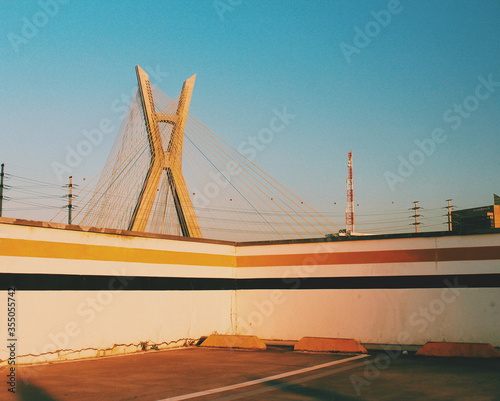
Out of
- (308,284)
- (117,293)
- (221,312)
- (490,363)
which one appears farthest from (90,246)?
(490,363)

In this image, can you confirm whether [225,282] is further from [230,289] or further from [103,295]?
[103,295]

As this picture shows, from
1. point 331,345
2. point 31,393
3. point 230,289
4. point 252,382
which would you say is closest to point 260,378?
point 252,382

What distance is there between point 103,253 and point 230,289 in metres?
6.54

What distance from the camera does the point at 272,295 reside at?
20.7 meters

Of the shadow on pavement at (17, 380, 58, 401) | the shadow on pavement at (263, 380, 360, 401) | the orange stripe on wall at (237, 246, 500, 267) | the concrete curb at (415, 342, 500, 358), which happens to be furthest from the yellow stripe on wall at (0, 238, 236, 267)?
the concrete curb at (415, 342, 500, 358)

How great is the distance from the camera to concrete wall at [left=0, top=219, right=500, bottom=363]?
47.9ft

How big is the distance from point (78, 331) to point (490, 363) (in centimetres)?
1149

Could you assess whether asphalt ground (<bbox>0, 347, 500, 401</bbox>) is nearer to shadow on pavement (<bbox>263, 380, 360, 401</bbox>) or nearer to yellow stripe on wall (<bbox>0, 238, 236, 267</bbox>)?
shadow on pavement (<bbox>263, 380, 360, 401</bbox>)

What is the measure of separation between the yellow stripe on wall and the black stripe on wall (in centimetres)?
58

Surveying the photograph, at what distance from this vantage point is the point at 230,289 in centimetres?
2139

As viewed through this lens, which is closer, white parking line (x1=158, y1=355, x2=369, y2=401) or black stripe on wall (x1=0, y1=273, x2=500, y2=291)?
white parking line (x1=158, y1=355, x2=369, y2=401)

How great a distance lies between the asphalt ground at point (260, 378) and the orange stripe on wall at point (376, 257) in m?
3.62

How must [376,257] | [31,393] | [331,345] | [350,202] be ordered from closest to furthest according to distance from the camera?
[31,393] → [331,345] → [376,257] → [350,202]

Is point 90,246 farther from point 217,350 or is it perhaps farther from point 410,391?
point 410,391
